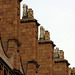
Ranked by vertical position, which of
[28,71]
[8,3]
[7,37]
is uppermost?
[8,3]

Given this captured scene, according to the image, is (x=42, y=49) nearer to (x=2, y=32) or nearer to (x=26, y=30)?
(x=26, y=30)

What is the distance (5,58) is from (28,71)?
30.7ft

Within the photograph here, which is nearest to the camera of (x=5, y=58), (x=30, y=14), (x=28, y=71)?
(x=5, y=58)

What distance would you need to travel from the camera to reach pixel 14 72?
147 feet

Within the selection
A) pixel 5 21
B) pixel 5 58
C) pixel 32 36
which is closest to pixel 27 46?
pixel 32 36

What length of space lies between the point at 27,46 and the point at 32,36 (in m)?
1.33

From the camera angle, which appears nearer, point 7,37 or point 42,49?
point 7,37

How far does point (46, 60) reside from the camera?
200ft

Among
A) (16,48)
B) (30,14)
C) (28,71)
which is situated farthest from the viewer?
(30,14)

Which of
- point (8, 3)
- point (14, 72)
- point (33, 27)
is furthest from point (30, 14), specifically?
point (14, 72)

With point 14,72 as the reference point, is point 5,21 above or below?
above

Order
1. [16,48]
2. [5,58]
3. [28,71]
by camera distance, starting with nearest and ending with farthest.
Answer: [5,58]
[16,48]
[28,71]

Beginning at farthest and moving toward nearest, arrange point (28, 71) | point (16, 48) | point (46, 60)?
A: point (46, 60), point (28, 71), point (16, 48)

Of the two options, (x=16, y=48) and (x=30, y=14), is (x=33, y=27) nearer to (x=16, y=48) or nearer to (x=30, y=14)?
(x=30, y=14)
